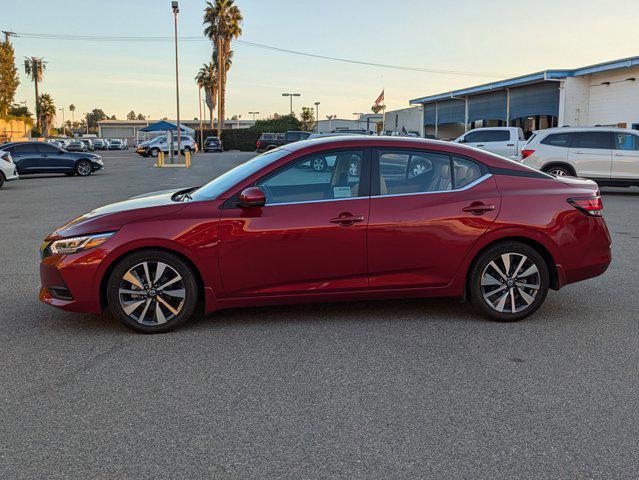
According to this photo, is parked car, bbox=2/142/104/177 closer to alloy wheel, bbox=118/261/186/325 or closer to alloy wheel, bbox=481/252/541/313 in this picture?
alloy wheel, bbox=118/261/186/325

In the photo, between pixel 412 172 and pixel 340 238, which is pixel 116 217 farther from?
pixel 412 172

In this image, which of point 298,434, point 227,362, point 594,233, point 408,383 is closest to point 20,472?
point 298,434

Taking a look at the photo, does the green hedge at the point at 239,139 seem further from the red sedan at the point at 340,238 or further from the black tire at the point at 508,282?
the black tire at the point at 508,282

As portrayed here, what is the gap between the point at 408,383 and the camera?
417 cm

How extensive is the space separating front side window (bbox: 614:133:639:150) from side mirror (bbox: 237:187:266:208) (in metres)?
14.3

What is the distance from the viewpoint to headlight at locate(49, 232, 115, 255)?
16.7 feet

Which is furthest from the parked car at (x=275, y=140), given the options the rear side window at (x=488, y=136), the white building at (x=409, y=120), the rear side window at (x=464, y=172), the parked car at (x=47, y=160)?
the rear side window at (x=464, y=172)

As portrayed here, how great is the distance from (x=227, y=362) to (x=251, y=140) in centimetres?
7177

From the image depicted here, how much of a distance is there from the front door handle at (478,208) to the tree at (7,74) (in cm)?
5195

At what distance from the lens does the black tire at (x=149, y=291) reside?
5109mm

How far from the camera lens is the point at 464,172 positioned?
5.60 metres

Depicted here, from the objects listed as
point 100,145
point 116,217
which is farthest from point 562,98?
point 100,145

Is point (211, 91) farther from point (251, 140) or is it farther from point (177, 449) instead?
point (177, 449)

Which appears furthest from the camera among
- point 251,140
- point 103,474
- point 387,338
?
point 251,140
